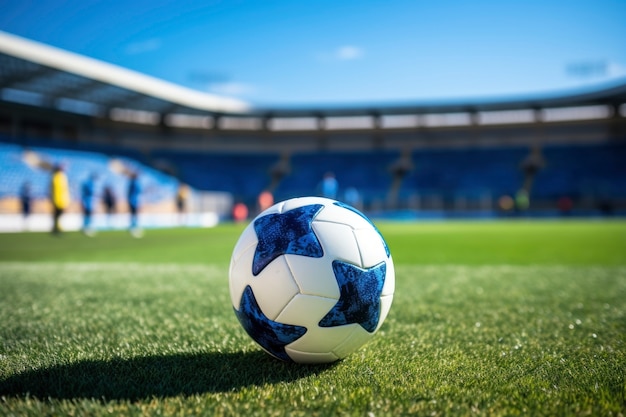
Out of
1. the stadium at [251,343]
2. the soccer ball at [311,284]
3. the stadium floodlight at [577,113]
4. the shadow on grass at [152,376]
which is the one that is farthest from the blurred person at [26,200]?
the stadium floodlight at [577,113]

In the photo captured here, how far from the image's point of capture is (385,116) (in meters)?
42.3

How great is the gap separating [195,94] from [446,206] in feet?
67.5

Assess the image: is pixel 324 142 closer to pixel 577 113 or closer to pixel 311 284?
pixel 577 113

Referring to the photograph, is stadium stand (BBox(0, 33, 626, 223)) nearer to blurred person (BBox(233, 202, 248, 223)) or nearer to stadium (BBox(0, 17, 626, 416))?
blurred person (BBox(233, 202, 248, 223))

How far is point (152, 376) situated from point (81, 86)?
104 ft

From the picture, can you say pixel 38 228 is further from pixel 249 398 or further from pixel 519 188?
pixel 519 188

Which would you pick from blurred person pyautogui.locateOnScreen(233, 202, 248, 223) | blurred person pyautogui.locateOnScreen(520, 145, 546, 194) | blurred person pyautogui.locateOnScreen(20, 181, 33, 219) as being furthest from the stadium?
blurred person pyautogui.locateOnScreen(520, 145, 546, 194)

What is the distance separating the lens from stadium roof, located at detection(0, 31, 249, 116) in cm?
2422

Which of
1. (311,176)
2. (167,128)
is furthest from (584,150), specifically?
(167,128)

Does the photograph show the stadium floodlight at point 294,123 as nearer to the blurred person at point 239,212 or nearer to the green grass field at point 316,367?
the blurred person at point 239,212

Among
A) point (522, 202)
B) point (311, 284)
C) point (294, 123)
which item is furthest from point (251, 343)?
point (294, 123)

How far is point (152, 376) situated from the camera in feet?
7.39

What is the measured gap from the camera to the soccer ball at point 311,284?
7.32 feet

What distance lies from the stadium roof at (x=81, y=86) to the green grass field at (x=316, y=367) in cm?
2315
